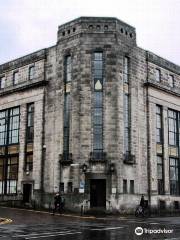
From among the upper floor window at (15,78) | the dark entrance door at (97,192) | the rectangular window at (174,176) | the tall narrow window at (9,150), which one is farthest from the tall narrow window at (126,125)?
the upper floor window at (15,78)

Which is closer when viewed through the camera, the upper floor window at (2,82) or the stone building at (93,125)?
the stone building at (93,125)

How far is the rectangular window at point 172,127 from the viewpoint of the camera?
50.2 meters

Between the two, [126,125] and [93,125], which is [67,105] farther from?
[126,125]

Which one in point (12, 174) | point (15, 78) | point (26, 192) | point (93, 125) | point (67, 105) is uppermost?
point (15, 78)

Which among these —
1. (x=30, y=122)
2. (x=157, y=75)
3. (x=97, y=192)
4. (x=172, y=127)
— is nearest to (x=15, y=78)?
(x=30, y=122)

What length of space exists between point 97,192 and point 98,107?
8190 mm

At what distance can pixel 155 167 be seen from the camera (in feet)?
150

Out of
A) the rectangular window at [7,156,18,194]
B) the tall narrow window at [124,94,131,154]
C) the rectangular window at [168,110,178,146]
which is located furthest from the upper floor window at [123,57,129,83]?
the rectangular window at [7,156,18,194]

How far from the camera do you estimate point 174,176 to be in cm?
4922

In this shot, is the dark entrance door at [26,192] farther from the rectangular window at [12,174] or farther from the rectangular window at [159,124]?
the rectangular window at [159,124]

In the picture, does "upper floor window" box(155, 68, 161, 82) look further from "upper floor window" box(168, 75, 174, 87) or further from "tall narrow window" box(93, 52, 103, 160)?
"tall narrow window" box(93, 52, 103, 160)

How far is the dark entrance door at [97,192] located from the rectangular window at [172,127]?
12.9m

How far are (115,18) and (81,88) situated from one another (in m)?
8.20

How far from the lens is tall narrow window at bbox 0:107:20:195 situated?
1909 inches
